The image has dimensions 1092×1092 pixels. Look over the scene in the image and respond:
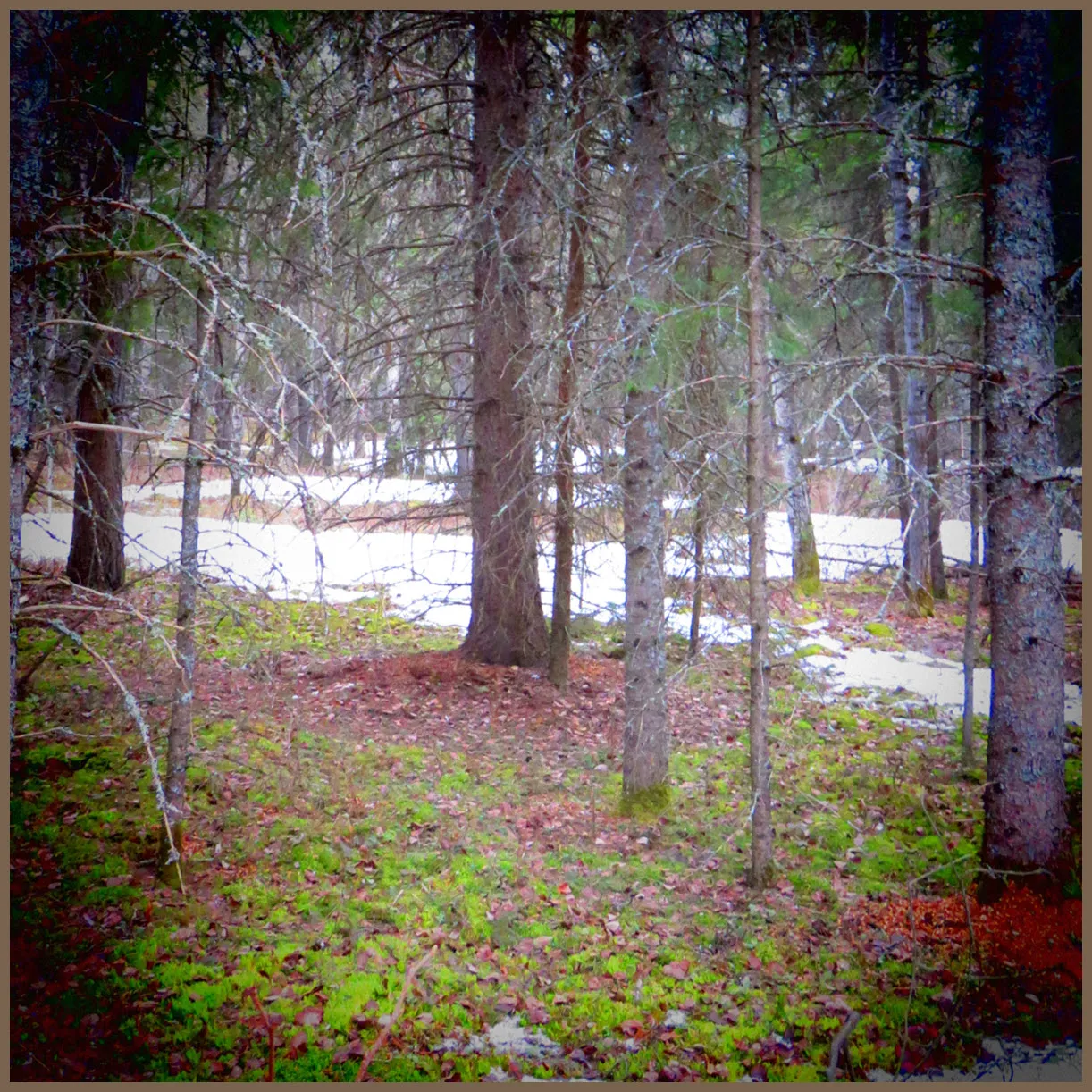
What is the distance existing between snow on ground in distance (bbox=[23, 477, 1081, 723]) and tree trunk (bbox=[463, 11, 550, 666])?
49 cm

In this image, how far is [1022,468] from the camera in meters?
5.14

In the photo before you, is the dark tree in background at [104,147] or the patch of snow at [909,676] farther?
the patch of snow at [909,676]

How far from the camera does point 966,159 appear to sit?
340 inches

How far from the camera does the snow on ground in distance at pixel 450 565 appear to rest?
26.5 ft

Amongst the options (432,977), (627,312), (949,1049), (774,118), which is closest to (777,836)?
(949,1049)

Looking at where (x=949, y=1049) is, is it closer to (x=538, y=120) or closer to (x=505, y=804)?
(x=505, y=804)

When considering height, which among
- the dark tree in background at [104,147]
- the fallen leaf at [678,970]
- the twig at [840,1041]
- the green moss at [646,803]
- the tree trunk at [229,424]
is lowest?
the fallen leaf at [678,970]

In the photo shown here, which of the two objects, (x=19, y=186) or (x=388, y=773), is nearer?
(x=19, y=186)

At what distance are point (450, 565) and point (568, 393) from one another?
23.9 ft

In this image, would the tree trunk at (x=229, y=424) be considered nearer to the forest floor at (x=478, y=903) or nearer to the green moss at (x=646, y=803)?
the forest floor at (x=478, y=903)

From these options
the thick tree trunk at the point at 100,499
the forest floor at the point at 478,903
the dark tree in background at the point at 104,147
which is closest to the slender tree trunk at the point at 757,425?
the forest floor at the point at 478,903

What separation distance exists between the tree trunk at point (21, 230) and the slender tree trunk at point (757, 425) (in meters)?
4.31

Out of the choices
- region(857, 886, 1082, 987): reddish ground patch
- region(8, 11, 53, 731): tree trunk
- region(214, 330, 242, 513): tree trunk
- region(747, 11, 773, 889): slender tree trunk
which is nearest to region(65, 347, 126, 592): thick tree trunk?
region(214, 330, 242, 513): tree trunk

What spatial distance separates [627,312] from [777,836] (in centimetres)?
502
